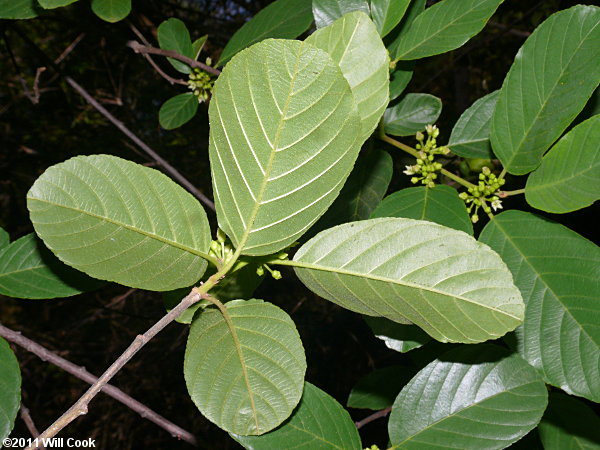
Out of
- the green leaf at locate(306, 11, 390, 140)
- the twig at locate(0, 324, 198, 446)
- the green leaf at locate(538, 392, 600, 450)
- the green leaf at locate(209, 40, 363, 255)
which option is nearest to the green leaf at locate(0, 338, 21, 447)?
the twig at locate(0, 324, 198, 446)

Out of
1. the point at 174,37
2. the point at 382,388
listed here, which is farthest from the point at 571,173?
the point at 174,37

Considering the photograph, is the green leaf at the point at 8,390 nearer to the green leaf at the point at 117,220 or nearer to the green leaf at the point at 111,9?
the green leaf at the point at 117,220

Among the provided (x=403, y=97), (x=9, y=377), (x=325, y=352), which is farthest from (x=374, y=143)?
(x=325, y=352)

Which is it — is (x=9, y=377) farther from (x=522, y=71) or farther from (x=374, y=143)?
(x=522, y=71)

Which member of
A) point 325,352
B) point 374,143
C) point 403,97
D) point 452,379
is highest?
point 403,97

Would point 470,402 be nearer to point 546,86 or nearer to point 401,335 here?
point 401,335

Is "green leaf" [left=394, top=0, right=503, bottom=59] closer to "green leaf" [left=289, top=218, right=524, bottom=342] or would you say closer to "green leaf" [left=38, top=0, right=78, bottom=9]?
"green leaf" [left=289, top=218, right=524, bottom=342]

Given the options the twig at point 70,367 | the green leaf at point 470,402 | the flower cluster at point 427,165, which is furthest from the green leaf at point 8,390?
the flower cluster at point 427,165
